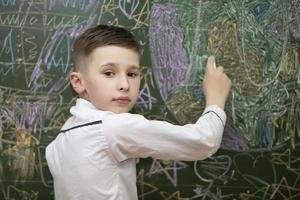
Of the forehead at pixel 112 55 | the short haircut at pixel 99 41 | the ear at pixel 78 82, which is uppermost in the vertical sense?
the short haircut at pixel 99 41

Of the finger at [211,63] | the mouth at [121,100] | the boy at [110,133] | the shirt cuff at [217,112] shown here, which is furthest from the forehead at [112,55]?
the finger at [211,63]

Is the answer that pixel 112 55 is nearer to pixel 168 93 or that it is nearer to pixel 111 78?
pixel 111 78

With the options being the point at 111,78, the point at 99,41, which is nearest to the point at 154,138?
the point at 111,78

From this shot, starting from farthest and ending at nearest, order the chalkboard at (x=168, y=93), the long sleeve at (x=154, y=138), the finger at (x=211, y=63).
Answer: the chalkboard at (x=168, y=93)
the finger at (x=211, y=63)
the long sleeve at (x=154, y=138)

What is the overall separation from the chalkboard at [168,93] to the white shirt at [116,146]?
48 cm

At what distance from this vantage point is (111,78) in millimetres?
1139

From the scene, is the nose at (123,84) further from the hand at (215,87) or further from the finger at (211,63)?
the finger at (211,63)

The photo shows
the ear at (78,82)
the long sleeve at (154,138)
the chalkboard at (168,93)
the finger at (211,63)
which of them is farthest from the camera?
the chalkboard at (168,93)

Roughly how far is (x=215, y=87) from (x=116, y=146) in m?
0.42

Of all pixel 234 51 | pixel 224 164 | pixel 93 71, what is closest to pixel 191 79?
pixel 234 51

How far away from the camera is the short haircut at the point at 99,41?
1.16 m

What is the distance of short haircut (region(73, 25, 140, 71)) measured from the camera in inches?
45.6

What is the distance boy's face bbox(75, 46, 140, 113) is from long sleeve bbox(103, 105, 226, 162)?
0.20 feet

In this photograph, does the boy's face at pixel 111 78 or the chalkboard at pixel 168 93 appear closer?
the boy's face at pixel 111 78
